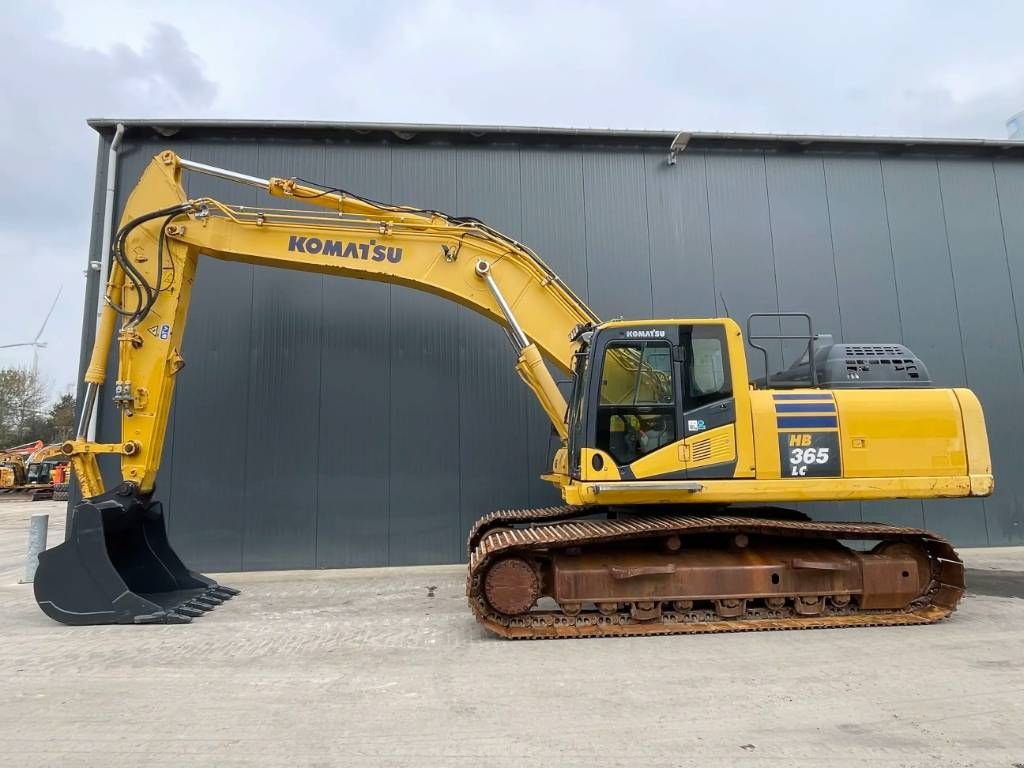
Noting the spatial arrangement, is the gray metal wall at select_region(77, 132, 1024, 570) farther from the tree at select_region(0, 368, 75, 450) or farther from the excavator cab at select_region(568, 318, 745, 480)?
the tree at select_region(0, 368, 75, 450)

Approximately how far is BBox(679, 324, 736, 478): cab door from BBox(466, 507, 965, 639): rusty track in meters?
0.57

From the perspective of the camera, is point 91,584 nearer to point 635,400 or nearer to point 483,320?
point 635,400

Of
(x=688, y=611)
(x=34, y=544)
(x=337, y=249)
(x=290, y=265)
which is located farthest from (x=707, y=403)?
(x=34, y=544)

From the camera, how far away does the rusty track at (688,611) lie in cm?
544

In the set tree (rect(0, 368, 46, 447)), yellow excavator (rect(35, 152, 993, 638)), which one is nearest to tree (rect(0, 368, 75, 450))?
tree (rect(0, 368, 46, 447))

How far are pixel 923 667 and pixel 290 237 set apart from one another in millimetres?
7874

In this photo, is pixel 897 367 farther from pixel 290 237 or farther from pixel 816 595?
pixel 290 237

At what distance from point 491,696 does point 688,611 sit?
8.17 ft

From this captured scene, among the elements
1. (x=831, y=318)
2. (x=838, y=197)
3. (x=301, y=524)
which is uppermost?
(x=838, y=197)

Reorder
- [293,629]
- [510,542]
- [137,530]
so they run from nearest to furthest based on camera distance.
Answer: [510,542], [293,629], [137,530]

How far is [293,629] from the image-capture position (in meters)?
5.92

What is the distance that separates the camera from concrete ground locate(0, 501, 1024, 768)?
3260 millimetres

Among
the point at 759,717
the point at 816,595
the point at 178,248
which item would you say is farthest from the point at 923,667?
the point at 178,248

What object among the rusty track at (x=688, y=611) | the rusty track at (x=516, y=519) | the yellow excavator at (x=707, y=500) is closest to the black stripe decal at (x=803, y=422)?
the yellow excavator at (x=707, y=500)
